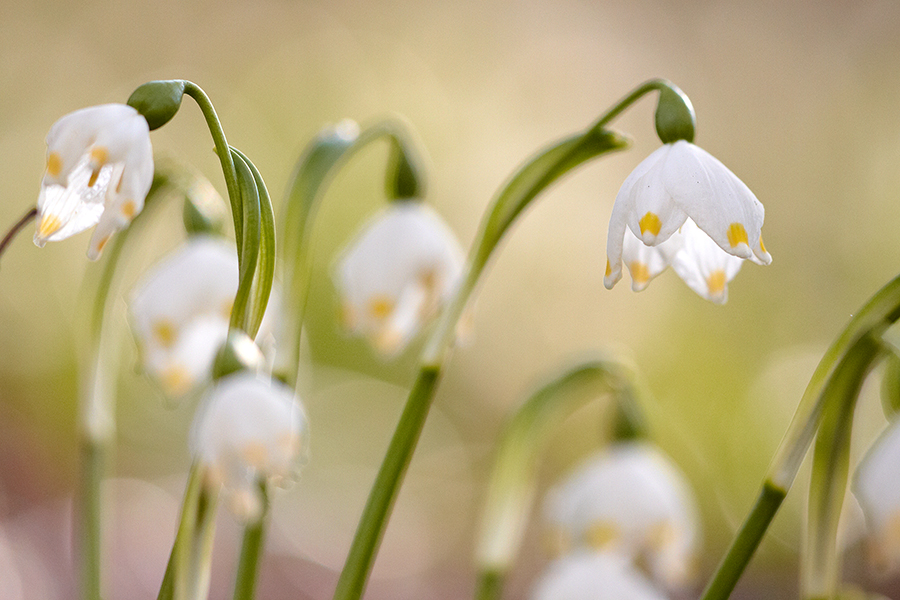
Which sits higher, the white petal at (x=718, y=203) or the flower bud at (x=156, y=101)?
the flower bud at (x=156, y=101)

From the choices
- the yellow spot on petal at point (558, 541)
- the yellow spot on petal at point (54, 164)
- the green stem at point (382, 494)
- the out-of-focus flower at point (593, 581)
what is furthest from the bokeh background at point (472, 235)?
the yellow spot on petal at point (54, 164)

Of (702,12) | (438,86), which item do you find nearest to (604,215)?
(438,86)

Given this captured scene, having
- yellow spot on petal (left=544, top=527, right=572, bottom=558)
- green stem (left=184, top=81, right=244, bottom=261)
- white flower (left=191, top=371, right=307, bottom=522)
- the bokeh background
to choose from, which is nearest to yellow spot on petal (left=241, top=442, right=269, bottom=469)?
white flower (left=191, top=371, right=307, bottom=522)

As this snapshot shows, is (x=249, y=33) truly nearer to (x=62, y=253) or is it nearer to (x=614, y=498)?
(x=62, y=253)

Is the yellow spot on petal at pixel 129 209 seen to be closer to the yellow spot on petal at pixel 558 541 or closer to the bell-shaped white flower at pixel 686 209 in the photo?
the bell-shaped white flower at pixel 686 209

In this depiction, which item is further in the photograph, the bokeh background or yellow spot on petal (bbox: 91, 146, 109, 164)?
the bokeh background

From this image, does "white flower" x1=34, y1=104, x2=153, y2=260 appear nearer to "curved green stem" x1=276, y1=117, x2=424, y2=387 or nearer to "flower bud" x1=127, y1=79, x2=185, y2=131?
"flower bud" x1=127, y1=79, x2=185, y2=131
